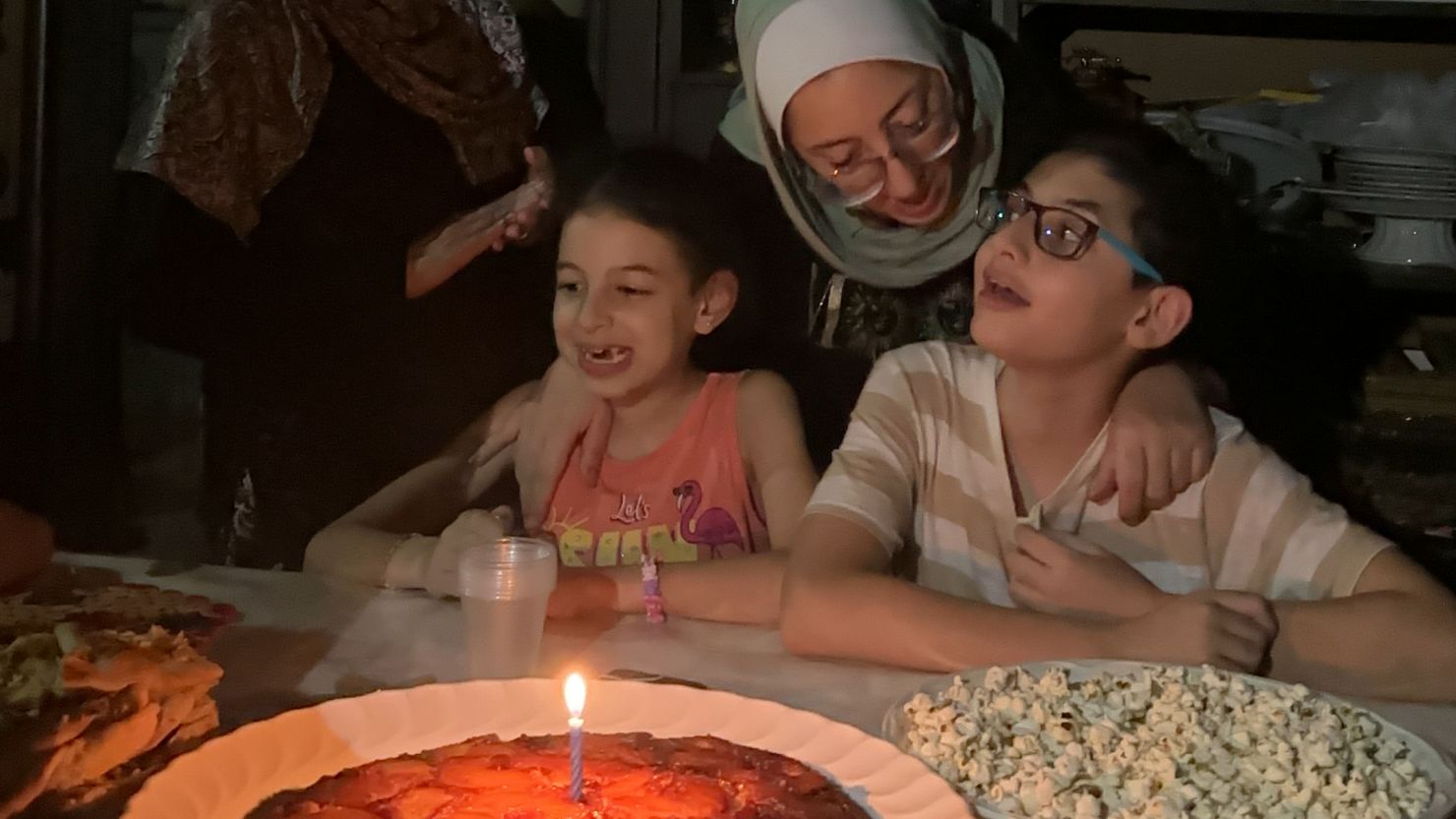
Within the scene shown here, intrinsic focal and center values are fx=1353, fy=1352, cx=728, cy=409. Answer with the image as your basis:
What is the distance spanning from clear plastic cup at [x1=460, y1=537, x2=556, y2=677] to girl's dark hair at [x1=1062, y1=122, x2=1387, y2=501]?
60cm

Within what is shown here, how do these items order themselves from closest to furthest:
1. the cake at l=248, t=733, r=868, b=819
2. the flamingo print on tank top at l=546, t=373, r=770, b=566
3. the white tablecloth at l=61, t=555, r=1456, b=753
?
the cake at l=248, t=733, r=868, b=819 < the white tablecloth at l=61, t=555, r=1456, b=753 < the flamingo print on tank top at l=546, t=373, r=770, b=566

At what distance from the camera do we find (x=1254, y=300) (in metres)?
1.19

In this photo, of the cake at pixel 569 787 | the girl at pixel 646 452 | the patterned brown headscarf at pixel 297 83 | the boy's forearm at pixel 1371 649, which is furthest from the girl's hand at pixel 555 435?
the boy's forearm at pixel 1371 649

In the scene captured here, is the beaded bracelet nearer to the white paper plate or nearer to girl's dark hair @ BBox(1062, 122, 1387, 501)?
the white paper plate

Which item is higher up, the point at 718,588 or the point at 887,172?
the point at 887,172

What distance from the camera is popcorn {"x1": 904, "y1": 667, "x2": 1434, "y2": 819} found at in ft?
2.87

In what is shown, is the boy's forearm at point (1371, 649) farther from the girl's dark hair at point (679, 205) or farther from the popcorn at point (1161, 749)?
the girl's dark hair at point (679, 205)

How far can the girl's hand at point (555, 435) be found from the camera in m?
1.30

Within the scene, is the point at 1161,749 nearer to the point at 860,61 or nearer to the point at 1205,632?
the point at 1205,632

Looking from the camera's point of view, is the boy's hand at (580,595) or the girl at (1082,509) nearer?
the girl at (1082,509)

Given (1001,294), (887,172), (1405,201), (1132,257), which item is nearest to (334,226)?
(887,172)

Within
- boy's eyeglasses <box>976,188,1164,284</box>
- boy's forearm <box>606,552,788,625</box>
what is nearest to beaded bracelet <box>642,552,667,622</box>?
boy's forearm <box>606,552,788,625</box>

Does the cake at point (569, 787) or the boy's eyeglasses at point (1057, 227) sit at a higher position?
the boy's eyeglasses at point (1057, 227)

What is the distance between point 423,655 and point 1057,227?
0.67 metres
